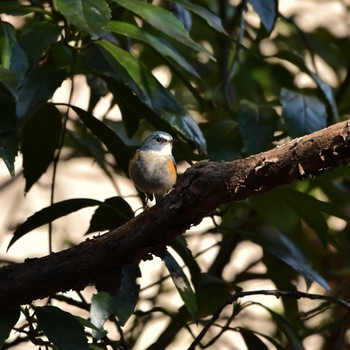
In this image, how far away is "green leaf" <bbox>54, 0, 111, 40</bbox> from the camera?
2.18m

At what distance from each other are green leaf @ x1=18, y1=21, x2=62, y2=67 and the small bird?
446 mm

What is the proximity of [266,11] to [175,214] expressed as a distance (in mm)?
915

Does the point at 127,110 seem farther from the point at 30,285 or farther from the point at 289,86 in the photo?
the point at 289,86

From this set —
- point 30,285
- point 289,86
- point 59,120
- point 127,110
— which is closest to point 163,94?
point 127,110

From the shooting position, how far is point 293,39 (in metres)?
4.66

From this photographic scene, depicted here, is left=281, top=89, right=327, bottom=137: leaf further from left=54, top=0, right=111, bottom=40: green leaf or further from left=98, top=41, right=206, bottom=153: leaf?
left=54, top=0, right=111, bottom=40: green leaf

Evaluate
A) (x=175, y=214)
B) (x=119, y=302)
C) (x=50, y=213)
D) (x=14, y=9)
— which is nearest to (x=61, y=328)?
(x=119, y=302)

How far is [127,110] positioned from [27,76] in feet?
1.26

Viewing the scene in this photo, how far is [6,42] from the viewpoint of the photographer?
2.47m

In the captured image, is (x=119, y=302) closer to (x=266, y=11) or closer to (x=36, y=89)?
(x=36, y=89)

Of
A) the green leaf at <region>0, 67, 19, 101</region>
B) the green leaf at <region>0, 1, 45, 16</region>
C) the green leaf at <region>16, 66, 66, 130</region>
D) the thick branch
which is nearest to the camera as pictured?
the thick branch

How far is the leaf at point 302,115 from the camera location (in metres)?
2.89

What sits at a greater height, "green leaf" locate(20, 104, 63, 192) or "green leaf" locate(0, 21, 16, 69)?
"green leaf" locate(0, 21, 16, 69)

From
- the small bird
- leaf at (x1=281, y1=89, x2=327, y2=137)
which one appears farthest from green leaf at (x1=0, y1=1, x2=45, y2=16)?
leaf at (x1=281, y1=89, x2=327, y2=137)
